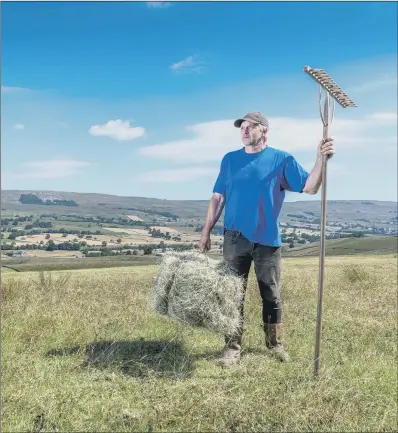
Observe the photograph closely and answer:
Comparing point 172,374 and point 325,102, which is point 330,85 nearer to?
point 325,102

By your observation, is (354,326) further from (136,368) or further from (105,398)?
(105,398)

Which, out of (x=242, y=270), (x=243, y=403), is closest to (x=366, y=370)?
(x=242, y=270)

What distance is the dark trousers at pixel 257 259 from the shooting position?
612 centimetres

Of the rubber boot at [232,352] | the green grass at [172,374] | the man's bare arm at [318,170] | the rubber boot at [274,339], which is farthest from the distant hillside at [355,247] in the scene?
the man's bare arm at [318,170]

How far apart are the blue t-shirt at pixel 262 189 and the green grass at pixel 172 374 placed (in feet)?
5.34

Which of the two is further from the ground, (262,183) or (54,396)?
(262,183)

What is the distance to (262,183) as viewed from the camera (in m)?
5.97

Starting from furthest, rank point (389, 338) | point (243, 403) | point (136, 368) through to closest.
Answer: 1. point (389, 338)
2. point (136, 368)
3. point (243, 403)

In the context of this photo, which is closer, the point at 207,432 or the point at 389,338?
the point at 207,432

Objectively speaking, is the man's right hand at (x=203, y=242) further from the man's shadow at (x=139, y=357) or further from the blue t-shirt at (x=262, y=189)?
the man's shadow at (x=139, y=357)

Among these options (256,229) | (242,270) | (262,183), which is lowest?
(242,270)

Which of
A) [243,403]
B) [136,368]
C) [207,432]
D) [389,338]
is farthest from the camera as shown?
[389,338]

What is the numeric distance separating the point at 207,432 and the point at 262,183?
9.78ft

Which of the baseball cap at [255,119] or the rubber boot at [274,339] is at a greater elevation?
the baseball cap at [255,119]
